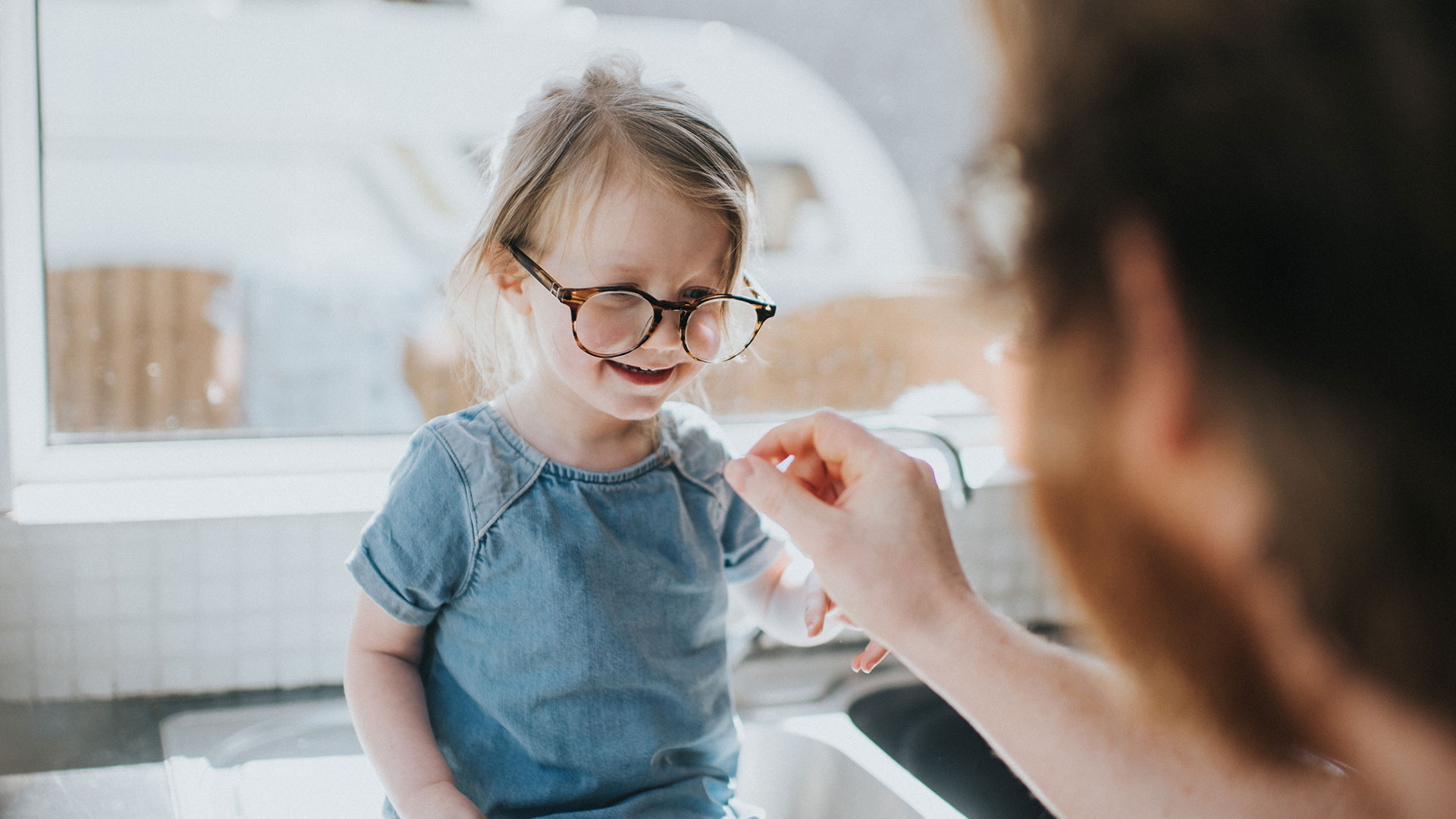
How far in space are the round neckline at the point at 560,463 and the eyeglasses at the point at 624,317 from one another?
0.15 metres

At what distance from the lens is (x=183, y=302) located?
71.0 inches

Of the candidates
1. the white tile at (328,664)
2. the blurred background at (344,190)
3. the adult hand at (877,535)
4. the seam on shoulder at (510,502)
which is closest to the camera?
the adult hand at (877,535)

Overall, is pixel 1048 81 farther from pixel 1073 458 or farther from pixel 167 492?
pixel 167 492

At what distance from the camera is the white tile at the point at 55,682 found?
4.04 ft

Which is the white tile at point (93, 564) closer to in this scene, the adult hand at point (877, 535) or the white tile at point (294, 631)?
the white tile at point (294, 631)

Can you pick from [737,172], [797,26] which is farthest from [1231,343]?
[797,26]

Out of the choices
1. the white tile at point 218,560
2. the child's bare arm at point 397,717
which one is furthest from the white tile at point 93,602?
the child's bare arm at point 397,717

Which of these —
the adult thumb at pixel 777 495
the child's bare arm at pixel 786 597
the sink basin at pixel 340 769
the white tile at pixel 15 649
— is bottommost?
the sink basin at pixel 340 769

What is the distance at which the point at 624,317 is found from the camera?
2.95ft

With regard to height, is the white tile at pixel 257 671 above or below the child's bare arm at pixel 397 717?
below

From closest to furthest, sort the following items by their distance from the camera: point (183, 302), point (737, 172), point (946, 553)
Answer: point (946, 553) → point (737, 172) → point (183, 302)

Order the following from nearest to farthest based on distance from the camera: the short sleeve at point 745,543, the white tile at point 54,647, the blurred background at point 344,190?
the short sleeve at point 745,543, the white tile at point 54,647, the blurred background at point 344,190

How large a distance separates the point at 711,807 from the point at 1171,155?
0.80 meters

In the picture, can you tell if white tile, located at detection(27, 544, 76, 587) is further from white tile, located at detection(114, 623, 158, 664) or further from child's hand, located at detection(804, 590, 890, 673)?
child's hand, located at detection(804, 590, 890, 673)
